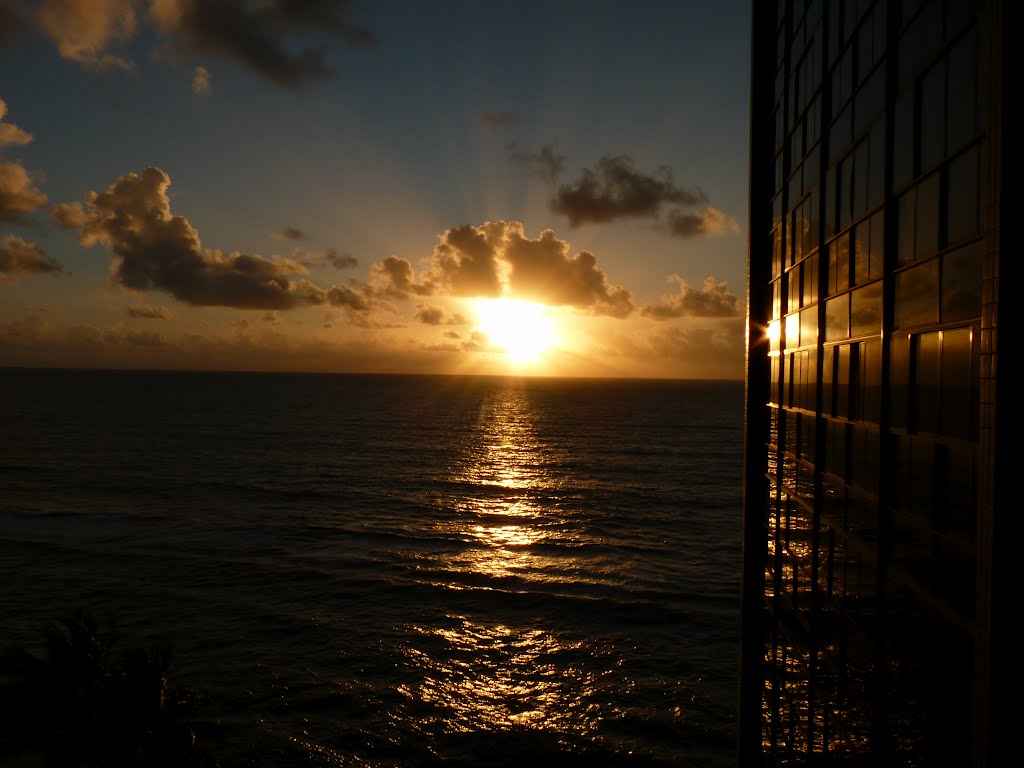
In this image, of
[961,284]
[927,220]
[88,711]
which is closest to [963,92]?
[927,220]

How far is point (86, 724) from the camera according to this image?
54.6 feet

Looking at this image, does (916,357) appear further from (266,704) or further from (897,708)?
(266,704)

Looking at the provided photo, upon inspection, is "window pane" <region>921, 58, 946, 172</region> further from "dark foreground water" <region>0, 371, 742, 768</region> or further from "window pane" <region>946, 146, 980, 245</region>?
"dark foreground water" <region>0, 371, 742, 768</region>

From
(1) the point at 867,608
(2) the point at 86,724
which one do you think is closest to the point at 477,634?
(2) the point at 86,724

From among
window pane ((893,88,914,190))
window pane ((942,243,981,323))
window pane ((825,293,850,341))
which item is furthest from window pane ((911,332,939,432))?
window pane ((825,293,850,341))

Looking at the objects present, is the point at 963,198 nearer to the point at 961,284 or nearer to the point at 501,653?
the point at 961,284

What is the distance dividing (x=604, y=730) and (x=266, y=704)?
13.5 m

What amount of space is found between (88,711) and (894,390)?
18.5 meters

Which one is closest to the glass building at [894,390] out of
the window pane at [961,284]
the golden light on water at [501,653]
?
the window pane at [961,284]

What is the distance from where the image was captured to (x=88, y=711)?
16.7 m

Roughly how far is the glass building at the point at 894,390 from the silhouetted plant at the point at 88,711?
1447cm

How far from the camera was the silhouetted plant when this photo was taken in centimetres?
1609

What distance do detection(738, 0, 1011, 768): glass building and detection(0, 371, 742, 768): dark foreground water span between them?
1447 cm

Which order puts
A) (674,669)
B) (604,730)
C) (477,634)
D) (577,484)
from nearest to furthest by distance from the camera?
(604,730) → (674,669) → (477,634) → (577,484)
